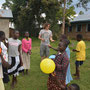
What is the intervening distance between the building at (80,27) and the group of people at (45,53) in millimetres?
16642

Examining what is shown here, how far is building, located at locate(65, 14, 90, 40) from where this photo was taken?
20453mm

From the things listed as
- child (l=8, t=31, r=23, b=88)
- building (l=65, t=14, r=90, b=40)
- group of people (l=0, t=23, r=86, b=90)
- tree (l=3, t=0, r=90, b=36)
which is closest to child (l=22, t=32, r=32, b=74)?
group of people (l=0, t=23, r=86, b=90)

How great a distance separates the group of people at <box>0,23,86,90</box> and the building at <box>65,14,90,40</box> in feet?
54.6

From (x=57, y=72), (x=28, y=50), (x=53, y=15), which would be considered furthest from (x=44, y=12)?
(x=57, y=72)

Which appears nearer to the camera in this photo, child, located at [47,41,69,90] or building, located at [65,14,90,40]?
child, located at [47,41,69,90]

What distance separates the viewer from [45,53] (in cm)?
554

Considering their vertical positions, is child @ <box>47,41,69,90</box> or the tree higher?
the tree

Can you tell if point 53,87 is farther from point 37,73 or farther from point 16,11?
point 16,11

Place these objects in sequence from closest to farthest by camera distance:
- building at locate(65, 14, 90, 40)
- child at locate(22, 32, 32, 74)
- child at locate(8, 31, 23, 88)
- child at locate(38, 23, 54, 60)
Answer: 1. child at locate(8, 31, 23, 88)
2. child at locate(22, 32, 32, 74)
3. child at locate(38, 23, 54, 60)
4. building at locate(65, 14, 90, 40)

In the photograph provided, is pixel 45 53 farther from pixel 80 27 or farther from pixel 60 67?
pixel 80 27

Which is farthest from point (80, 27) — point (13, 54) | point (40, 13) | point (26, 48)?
point (13, 54)

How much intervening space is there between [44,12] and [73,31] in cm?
717

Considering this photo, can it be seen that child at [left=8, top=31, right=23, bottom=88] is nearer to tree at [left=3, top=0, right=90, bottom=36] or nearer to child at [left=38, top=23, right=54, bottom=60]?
child at [left=38, top=23, right=54, bottom=60]

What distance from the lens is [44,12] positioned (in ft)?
62.4
